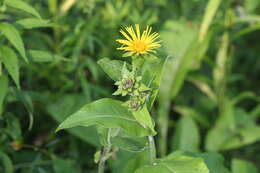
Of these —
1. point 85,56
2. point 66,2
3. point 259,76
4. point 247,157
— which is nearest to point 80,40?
point 85,56

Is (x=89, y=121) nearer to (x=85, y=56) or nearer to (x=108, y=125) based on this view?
(x=108, y=125)

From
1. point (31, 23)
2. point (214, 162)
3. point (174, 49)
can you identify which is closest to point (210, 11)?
point (174, 49)

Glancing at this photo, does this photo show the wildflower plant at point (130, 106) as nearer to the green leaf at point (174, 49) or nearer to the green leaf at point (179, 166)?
the green leaf at point (179, 166)

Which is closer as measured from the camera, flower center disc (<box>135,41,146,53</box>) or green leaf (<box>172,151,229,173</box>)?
flower center disc (<box>135,41,146,53</box>)

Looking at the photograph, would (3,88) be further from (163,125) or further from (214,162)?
(163,125)

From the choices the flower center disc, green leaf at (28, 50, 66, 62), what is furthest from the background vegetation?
the flower center disc

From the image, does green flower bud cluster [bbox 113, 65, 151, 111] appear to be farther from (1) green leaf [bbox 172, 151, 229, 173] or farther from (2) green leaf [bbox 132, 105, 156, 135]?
(1) green leaf [bbox 172, 151, 229, 173]

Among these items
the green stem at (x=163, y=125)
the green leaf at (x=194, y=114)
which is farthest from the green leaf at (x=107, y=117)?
the green leaf at (x=194, y=114)
